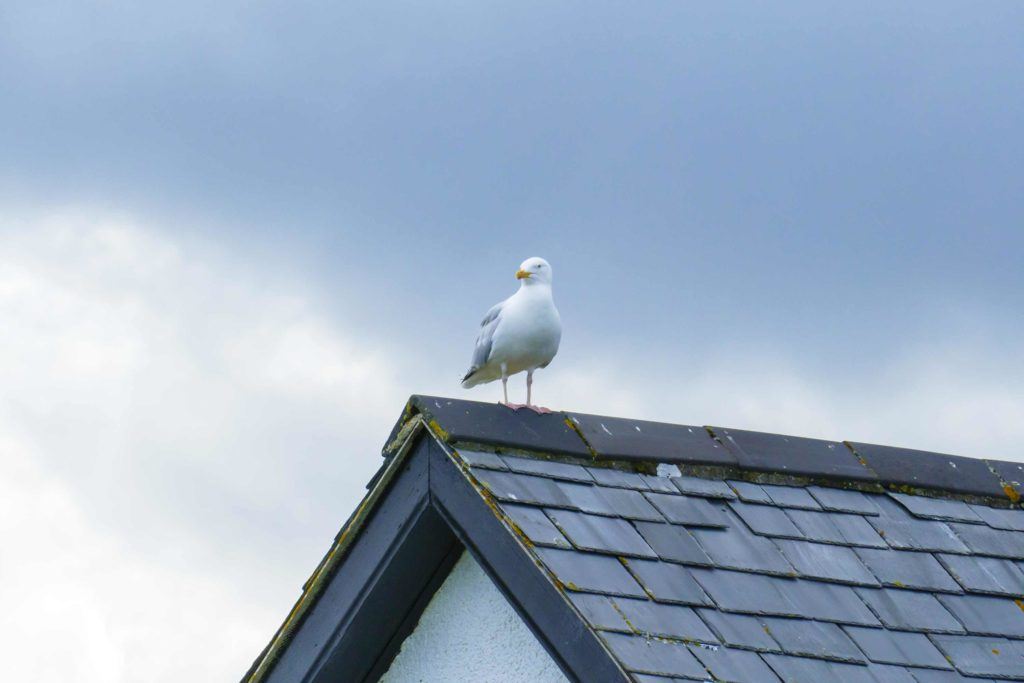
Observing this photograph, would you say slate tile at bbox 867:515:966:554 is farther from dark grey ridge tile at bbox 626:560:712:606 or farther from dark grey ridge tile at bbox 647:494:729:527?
dark grey ridge tile at bbox 626:560:712:606

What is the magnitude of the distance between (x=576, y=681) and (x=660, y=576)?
46cm

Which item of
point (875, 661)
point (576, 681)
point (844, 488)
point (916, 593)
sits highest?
point (844, 488)

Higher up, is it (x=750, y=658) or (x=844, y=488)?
(x=844, y=488)

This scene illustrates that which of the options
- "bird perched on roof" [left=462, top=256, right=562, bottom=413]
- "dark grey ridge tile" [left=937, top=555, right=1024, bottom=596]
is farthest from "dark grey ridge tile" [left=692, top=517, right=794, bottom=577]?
"bird perched on roof" [left=462, top=256, right=562, bottom=413]

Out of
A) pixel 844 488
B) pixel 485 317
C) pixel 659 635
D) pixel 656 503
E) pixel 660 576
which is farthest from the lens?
pixel 485 317

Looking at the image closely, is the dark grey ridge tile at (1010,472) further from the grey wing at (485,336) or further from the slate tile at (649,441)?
the grey wing at (485,336)

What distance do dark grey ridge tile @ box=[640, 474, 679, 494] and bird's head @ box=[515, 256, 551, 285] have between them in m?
3.20

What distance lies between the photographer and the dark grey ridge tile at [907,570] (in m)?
4.92

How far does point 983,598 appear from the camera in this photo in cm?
505

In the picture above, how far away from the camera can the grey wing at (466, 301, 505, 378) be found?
25.8 feet

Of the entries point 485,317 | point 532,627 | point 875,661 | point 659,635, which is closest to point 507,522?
point 532,627

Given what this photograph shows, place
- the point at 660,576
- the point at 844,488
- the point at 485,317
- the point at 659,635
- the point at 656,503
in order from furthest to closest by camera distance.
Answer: the point at 485,317, the point at 844,488, the point at 656,503, the point at 660,576, the point at 659,635

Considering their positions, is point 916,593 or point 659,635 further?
point 916,593

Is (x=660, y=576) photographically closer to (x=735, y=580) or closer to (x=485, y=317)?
(x=735, y=580)
